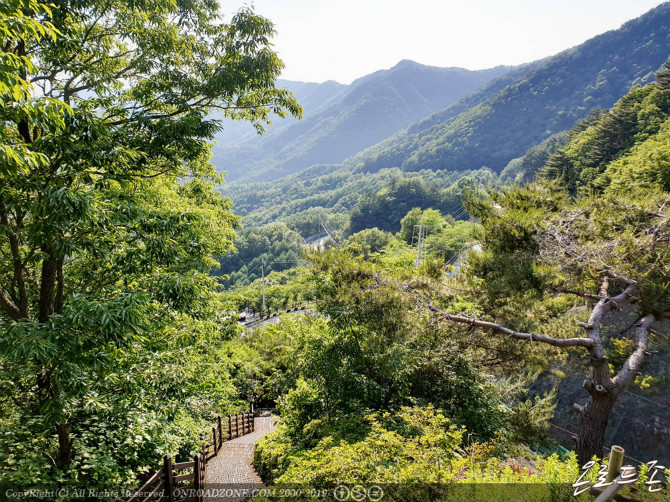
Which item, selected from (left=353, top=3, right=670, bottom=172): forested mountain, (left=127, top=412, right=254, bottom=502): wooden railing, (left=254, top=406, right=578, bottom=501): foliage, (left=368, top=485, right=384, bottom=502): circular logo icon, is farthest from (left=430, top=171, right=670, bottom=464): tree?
(left=353, top=3, right=670, bottom=172): forested mountain

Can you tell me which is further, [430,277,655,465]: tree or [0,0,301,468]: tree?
[430,277,655,465]: tree

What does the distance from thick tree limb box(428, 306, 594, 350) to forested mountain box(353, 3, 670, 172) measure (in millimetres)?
147144

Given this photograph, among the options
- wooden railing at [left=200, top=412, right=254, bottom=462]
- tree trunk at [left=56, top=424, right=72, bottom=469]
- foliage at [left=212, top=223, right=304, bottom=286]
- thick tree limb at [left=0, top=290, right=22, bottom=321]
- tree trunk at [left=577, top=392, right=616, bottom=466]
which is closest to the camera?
thick tree limb at [left=0, top=290, right=22, bottom=321]

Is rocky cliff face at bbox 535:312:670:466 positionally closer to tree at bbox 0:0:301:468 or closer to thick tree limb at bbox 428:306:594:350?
thick tree limb at bbox 428:306:594:350

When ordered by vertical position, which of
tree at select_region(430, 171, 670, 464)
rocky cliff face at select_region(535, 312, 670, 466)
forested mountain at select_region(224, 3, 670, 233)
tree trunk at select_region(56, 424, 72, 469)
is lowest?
rocky cliff face at select_region(535, 312, 670, 466)

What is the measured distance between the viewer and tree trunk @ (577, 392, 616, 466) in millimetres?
7707

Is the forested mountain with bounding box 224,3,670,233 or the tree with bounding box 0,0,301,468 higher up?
the forested mountain with bounding box 224,3,670,233

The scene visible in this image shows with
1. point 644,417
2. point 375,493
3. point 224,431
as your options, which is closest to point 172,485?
point 375,493

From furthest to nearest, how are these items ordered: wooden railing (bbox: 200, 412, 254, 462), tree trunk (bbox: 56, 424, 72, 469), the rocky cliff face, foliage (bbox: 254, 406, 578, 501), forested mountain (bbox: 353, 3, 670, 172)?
1. forested mountain (bbox: 353, 3, 670, 172)
2. the rocky cliff face
3. wooden railing (bbox: 200, 412, 254, 462)
4. tree trunk (bbox: 56, 424, 72, 469)
5. foliage (bbox: 254, 406, 578, 501)

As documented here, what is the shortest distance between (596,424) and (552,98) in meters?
182

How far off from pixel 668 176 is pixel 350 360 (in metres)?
19.3

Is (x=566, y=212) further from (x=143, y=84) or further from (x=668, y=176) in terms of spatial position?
(x=668, y=176)

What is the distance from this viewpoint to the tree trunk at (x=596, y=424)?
771 cm

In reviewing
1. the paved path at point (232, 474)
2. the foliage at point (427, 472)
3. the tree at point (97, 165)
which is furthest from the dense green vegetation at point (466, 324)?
the tree at point (97, 165)
